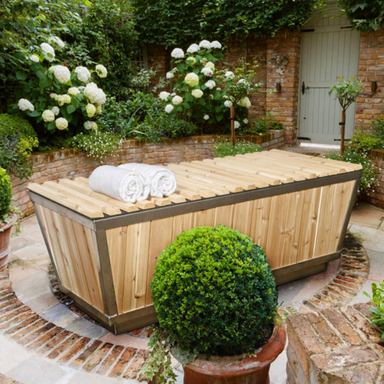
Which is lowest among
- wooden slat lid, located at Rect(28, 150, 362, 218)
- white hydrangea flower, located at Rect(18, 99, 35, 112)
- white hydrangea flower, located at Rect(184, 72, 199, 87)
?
wooden slat lid, located at Rect(28, 150, 362, 218)

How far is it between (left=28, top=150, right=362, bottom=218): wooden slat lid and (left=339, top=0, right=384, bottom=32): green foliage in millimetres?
3888

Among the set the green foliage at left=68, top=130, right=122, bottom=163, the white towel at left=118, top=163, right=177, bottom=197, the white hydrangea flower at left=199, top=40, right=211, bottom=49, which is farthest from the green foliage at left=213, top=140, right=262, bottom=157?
the white towel at left=118, top=163, right=177, bottom=197

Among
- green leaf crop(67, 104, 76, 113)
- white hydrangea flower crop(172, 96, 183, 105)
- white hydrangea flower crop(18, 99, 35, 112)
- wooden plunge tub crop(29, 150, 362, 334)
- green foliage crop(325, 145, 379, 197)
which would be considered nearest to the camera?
wooden plunge tub crop(29, 150, 362, 334)

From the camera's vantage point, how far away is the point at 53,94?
580 centimetres

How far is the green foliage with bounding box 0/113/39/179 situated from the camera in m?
4.74

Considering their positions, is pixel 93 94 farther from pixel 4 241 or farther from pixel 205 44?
pixel 4 241

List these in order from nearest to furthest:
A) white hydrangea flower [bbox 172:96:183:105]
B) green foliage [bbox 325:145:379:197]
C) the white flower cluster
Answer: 1. green foliage [bbox 325:145:379:197]
2. the white flower cluster
3. white hydrangea flower [bbox 172:96:183:105]

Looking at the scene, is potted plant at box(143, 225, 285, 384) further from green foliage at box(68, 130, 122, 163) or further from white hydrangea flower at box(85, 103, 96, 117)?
white hydrangea flower at box(85, 103, 96, 117)

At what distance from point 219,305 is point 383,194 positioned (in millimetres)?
4226

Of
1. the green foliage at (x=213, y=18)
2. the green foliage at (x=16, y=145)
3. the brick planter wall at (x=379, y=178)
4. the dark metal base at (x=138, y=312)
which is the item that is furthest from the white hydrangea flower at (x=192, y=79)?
the dark metal base at (x=138, y=312)

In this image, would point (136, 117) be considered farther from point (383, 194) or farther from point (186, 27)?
point (383, 194)

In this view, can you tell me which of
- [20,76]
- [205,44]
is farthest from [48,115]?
[205,44]

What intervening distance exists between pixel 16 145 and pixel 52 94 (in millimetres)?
1270

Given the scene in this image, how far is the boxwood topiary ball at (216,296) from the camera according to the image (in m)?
1.70
